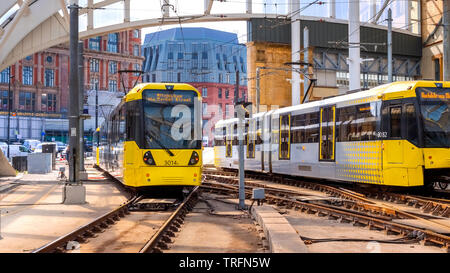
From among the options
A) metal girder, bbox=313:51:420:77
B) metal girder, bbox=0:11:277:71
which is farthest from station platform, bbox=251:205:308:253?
metal girder, bbox=313:51:420:77

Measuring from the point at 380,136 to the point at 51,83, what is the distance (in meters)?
72.0

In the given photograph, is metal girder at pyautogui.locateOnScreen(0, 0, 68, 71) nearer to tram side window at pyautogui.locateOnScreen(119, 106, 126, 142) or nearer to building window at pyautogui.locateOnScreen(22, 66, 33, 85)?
tram side window at pyautogui.locateOnScreen(119, 106, 126, 142)

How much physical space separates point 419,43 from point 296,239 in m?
45.9

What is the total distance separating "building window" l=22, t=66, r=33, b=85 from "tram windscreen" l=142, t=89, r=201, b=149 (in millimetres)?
69440

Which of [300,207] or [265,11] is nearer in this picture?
[300,207]

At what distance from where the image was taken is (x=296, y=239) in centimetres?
850

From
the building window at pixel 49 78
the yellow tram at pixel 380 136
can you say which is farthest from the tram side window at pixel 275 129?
the building window at pixel 49 78

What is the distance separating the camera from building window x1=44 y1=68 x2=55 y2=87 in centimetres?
8212

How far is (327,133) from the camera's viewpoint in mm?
20469

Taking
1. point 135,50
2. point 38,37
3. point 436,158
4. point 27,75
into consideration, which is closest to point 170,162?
point 436,158

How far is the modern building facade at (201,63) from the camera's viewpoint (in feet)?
335

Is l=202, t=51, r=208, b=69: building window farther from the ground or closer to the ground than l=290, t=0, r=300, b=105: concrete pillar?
farther from the ground
